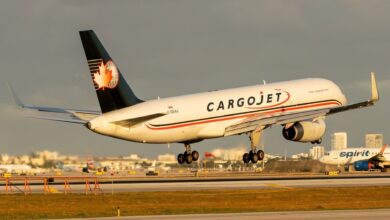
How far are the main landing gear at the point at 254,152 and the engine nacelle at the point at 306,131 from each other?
294 centimetres

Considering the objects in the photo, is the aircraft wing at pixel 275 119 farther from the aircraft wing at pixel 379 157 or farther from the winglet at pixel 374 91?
the aircraft wing at pixel 379 157

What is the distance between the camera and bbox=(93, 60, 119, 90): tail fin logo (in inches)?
3059

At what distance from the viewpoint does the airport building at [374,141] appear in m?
171

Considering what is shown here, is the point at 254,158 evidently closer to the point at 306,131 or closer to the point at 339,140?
the point at 306,131

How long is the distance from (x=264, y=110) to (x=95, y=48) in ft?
57.9

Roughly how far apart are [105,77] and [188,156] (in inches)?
495

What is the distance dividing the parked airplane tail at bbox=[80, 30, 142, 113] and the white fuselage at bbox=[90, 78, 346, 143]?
4.13 feet

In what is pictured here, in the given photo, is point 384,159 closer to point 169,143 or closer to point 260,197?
point 169,143

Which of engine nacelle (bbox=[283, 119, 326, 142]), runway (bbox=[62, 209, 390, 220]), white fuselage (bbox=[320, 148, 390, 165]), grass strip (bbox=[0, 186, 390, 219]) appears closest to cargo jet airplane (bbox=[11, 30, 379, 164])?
engine nacelle (bbox=[283, 119, 326, 142])

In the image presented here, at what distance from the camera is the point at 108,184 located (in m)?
81.8

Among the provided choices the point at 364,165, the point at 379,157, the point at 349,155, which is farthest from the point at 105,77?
the point at 349,155

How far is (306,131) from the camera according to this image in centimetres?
8531

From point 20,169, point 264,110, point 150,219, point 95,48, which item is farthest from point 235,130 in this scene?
point 20,169

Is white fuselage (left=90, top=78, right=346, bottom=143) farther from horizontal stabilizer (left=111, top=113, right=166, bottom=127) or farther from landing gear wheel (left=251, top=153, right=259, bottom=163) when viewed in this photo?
landing gear wheel (left=251, top=153, right=259, bottom=163)
